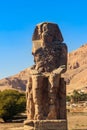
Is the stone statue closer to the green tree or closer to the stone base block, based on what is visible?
the stone base block

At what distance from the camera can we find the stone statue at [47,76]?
14031mm

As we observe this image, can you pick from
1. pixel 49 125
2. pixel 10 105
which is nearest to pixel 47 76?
pixel 49 125

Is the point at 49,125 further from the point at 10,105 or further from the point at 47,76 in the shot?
the point at 10,105

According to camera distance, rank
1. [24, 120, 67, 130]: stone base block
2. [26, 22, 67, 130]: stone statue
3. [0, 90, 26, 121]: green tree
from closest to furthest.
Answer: [24, 120, 67, 130]: stone base block
[26, 22, 67, 130]: stone statue
[0, 90, 26, 121]: green tree

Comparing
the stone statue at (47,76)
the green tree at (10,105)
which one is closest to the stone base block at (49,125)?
the stone statue at (47,76)

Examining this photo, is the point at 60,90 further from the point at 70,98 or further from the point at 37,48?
the point at 70,98

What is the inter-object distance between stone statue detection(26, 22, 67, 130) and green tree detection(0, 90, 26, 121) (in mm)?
14817

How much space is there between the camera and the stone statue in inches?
552

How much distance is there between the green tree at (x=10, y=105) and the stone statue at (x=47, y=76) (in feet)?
48.6

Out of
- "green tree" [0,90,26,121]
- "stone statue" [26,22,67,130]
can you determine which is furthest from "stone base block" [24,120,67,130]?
"green tree" [0,90,26,121]

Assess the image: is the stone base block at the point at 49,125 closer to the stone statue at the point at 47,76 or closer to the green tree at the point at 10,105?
the stone statue at the point at 47,76

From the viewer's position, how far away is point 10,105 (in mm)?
29844

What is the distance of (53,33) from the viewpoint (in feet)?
50.4

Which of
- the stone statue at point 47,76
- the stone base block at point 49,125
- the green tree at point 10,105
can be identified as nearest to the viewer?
the stone base block at point 49,125
